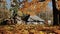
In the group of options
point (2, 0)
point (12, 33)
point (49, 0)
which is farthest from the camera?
point (2, 0)

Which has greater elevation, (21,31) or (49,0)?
(49,0)

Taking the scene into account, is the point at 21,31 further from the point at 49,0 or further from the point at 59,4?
the point at 49,0

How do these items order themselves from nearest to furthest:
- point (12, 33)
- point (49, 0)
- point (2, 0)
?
point (12, 33)
point (49, 0)
point (2, 0)

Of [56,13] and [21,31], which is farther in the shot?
[56,13]

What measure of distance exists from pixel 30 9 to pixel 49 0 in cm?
78

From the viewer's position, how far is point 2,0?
6391 millimetres

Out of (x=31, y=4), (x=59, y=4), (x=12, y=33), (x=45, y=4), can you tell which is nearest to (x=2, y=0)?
(x=31, y=4)

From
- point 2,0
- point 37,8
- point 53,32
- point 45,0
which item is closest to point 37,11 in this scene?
→ point 37,8

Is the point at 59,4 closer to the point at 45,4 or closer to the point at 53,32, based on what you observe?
the point at 45,4

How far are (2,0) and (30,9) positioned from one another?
143 centimetres

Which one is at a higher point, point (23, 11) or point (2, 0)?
point (2, 0)

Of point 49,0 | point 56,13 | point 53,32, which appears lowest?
point 53,32

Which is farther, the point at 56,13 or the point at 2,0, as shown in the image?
the point at 2,0

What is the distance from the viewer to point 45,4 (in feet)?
19.1
